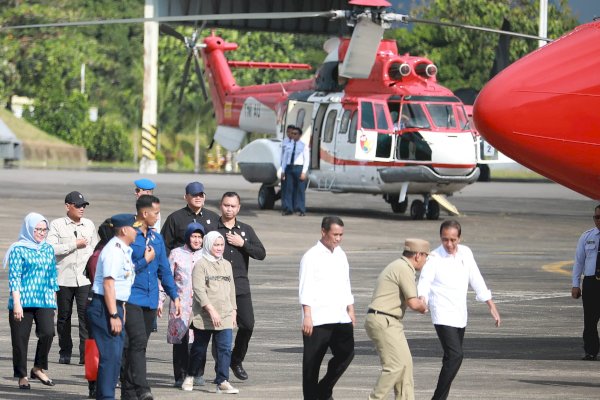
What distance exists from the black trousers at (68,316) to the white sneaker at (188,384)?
5.87 feet

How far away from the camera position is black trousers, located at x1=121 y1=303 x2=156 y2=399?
11.8m

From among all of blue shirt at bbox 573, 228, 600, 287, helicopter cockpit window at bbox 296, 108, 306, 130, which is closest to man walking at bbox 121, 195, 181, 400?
blue shirt at bbox 573, 228, 600, 287

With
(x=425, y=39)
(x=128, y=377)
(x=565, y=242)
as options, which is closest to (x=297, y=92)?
(x=565, y=242)

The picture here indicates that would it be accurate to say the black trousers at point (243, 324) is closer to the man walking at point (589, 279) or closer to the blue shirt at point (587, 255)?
the man walking at point (589, 279)

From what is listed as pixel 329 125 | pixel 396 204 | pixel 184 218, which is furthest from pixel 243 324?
pixel 396 204

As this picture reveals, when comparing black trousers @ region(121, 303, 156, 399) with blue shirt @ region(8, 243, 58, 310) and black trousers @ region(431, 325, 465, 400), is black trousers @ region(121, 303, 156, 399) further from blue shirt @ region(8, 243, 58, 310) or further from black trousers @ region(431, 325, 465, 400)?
black trousers @ region(431, 325, 465, 400)

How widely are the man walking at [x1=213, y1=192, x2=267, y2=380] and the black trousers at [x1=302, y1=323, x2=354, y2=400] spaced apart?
5.76 ft

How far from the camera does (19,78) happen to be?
271 ft

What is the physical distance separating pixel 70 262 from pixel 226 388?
2.72 metres

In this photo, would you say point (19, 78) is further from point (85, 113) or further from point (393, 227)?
point (393, 227)

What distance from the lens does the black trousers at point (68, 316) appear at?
1409 cm

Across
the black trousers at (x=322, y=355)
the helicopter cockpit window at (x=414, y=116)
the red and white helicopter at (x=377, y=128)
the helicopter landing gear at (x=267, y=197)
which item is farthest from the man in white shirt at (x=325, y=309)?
the helicopter landing gear at (x=267, y=197)

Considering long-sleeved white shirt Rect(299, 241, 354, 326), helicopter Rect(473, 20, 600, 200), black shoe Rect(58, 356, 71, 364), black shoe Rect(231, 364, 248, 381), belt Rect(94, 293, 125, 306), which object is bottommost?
Answer: black shoe Rect(58, 356, 71, 364)

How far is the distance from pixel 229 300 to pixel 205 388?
79 cm
